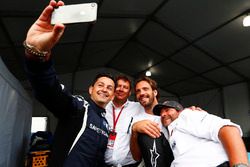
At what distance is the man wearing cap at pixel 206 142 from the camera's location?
3.42 feet

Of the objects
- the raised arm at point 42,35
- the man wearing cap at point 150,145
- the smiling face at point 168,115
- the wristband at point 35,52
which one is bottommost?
the man wearing cap at point 150,145

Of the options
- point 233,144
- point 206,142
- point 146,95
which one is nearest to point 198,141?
point 206,142

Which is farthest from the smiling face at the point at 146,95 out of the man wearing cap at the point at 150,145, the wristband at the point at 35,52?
the wristband at the point at 35,52

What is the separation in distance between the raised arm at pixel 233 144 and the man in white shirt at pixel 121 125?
0.74 m

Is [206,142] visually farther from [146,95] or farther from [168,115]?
[146,95]

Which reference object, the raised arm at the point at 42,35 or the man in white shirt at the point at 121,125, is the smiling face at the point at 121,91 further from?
the raised arm at the point at 42,35

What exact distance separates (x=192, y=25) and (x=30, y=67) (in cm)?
552

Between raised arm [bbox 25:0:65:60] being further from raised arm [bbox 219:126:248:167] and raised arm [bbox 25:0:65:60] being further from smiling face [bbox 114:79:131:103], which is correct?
smiling face [bbox 114:79:131:103]

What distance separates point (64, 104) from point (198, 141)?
2.47 feet

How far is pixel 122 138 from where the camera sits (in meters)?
1.69

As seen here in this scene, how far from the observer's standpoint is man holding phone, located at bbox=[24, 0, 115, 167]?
859 mm

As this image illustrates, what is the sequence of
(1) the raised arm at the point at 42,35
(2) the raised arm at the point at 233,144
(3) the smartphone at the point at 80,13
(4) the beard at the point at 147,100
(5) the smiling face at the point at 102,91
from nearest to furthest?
(3) the smartphone at the point at 80,13 → (1) the raised arm at the point at 42,35 → (2) the raised arm at the point at 233,144 → (5) the smiling face at the point at 102,91 → (4) the beard at the point at 147,100

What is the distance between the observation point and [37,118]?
32.6 feet

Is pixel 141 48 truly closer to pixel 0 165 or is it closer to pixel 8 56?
pixel 8 56
